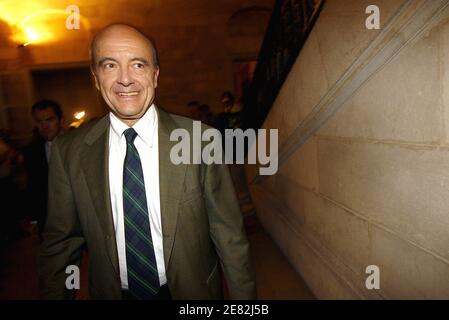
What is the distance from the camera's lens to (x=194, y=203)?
143 centimetres

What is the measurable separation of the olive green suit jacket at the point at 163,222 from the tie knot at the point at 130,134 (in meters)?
0.13

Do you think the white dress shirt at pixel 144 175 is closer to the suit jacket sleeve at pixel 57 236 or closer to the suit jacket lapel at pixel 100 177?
the suit jacket lapel at pixel 100 177

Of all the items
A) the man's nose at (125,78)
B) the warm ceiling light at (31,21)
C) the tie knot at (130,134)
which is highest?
the warm ceiling light at (31,21)

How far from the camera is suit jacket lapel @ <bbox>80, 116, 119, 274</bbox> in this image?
138 cm

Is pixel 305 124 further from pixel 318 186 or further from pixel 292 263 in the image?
pixel 292 263

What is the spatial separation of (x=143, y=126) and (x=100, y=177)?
343mm

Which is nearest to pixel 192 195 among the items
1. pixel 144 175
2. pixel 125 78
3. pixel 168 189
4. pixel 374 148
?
pixel 168 189

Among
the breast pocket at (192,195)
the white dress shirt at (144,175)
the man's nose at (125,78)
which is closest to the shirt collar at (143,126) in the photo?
the white dress shirt at (144,175)

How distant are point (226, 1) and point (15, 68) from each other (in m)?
6.59

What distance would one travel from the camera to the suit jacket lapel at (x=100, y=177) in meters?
1.38

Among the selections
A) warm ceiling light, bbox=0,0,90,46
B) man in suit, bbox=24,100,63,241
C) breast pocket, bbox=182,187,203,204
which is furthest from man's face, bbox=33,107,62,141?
warm ceiling light, bbox=0,0,90,46

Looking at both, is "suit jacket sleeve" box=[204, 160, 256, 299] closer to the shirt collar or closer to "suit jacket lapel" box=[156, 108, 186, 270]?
"suit jacket lapel" box=[156, 108, 186, 270]

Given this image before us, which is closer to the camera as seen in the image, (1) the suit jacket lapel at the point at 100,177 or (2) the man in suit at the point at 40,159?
(1) the suit jacket lapel at the point at 100,177

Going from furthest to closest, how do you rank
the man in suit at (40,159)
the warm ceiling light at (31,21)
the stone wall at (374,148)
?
1. the warm ceiling light at (31,21)
2. the man in suit at (40,159)
3. the stone wall at (374,148)
